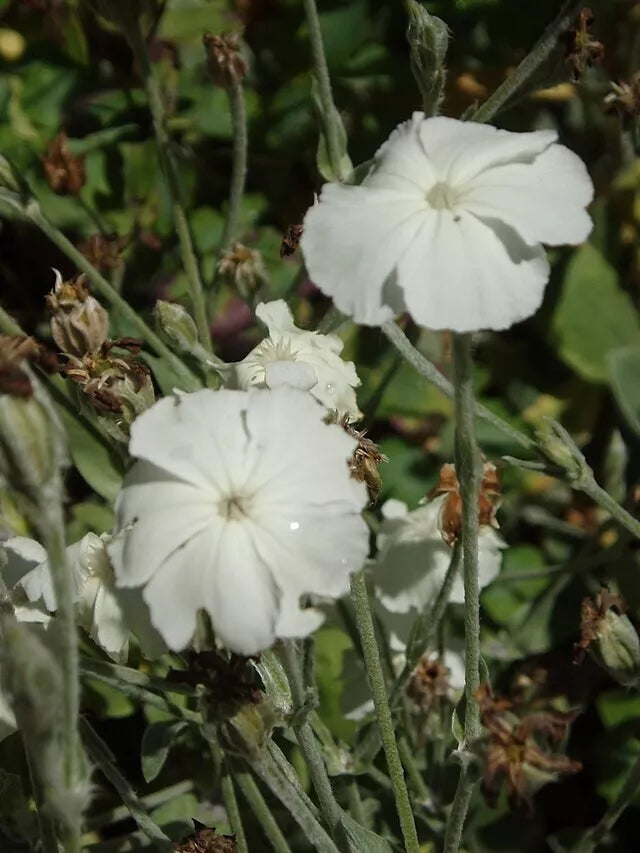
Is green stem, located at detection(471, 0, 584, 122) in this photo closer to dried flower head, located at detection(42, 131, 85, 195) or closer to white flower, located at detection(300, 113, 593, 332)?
white flower, located at detection(300, 113, 593, 332)

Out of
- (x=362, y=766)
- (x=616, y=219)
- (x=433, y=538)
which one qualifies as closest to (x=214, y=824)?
(x=362, y=766)

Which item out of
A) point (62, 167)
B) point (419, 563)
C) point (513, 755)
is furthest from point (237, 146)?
point (513, 755)

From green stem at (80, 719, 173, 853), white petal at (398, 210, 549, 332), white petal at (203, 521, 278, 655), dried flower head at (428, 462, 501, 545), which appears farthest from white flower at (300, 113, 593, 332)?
green stem at (80, 719, 173, 853)

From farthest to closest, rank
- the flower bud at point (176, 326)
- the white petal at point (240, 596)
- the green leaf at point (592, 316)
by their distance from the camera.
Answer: the green leaf at point (592, 316)
the flower bud at point (176, 326)
the white petal at point (240, 596)

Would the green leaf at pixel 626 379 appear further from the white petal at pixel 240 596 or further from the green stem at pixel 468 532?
the white petal at pixel 240 596

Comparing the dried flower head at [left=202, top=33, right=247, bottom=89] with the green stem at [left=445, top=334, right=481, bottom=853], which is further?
the dried flower head at [left=202, top=33, right=247, bottom=89]

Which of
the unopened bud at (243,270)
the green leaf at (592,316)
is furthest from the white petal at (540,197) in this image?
the green leaf at (592,316)
